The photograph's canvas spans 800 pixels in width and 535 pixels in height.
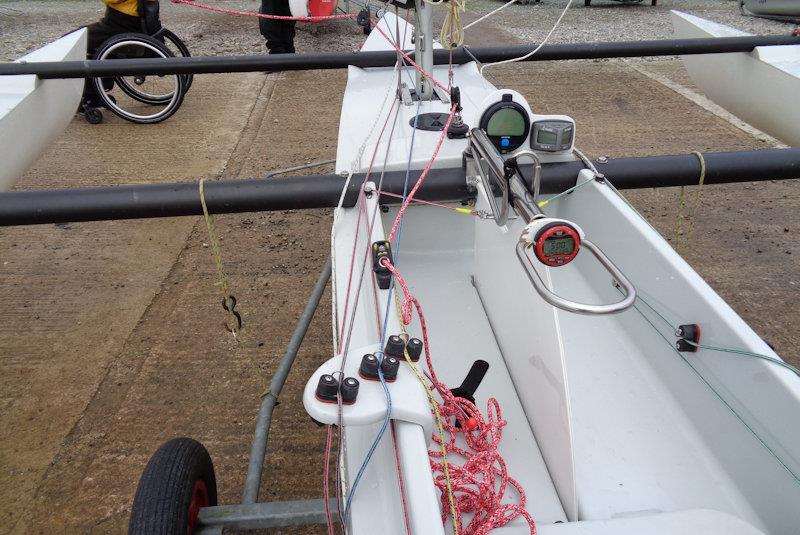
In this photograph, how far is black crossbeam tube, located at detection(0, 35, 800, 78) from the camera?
10.0ft

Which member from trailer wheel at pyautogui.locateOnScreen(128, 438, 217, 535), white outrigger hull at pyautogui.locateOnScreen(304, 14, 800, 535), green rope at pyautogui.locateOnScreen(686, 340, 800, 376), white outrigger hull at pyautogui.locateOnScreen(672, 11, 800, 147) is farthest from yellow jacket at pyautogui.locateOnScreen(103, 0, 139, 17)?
green rope at pyautogui.locateOnScreen(686, 340, 800, 376)

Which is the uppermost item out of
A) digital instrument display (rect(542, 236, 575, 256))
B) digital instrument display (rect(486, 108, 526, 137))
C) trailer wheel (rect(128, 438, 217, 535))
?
digital instrument display (rect(486, 108, 526, 137))

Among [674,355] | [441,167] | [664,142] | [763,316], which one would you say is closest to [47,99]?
[441,167]

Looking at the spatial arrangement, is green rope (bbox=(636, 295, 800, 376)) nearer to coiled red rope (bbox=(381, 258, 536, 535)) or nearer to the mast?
coiled red rope (bbox=(381, 258, 536, 535))

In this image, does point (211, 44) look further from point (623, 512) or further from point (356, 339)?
point (623, 512)

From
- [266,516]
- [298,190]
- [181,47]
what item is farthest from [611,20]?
[266,516]

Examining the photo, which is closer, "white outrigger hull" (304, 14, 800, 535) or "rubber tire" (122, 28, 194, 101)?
"white outrigger hull" (304, 14, 800, 535)

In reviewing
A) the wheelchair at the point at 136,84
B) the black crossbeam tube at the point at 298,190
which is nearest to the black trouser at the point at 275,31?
the wheelchair at the point at 136,84

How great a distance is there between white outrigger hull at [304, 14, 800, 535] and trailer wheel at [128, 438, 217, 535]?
490 millimetres

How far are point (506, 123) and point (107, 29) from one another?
14.1ft

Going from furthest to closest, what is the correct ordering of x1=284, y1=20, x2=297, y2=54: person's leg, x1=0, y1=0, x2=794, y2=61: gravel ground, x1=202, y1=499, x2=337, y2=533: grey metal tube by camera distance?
x1=0, y1=0, x2=794, y2=61: gravel ground < x1=284, y1=20, x2=297, y2=54: person's leg < x1=202, y1=499, x2=337, y2=533: grey metal tube

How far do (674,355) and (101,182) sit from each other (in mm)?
3812

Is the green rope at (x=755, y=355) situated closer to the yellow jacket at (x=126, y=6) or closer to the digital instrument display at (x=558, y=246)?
the digital instrument display at (x=558, y=246)

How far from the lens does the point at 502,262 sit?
197 centimetres
